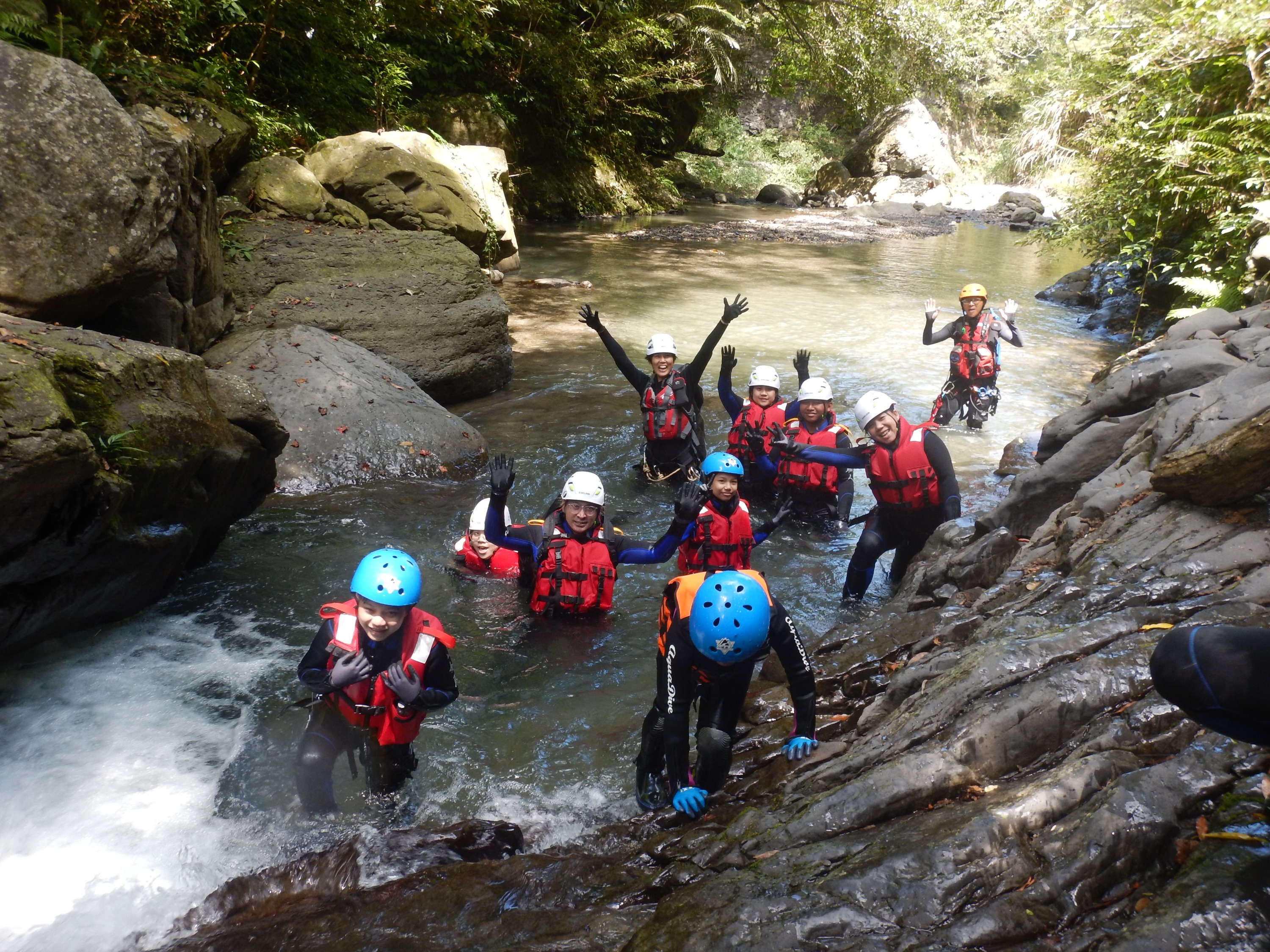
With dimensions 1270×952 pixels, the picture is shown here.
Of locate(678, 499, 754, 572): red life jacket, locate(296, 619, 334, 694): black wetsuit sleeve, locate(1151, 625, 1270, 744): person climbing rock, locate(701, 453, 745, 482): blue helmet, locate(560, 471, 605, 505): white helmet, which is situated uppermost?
locate(1151, 625, 1270, 744): person climbing rock

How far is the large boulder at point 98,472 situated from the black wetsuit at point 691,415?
3708 millimetres

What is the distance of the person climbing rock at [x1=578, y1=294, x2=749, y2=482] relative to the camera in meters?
8.72

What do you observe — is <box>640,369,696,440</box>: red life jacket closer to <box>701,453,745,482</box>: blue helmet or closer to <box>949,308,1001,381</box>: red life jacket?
<box>701,453,745,482</box>: blue helmet

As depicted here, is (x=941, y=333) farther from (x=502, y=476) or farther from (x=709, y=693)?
(x=709, y=693)

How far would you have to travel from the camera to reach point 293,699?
5.69 m

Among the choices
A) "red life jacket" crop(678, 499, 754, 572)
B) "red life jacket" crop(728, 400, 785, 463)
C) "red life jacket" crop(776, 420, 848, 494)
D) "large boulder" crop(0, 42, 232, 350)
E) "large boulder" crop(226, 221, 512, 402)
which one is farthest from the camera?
"large boulder" crop(226, 221, 512, 402)

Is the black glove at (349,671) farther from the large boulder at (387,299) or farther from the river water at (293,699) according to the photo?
the large boulder at (387,299)

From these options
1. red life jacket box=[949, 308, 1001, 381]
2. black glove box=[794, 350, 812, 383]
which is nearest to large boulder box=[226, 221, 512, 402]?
black glove box=[794, 350, 812, 383]

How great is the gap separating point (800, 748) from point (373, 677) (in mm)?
2154

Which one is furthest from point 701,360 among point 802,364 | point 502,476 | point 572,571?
point 502,476

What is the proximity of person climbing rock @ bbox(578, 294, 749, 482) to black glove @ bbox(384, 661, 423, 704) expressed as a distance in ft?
16.4

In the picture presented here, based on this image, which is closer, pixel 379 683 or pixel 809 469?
pixel 379 683

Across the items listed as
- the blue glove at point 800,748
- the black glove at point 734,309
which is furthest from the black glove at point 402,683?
the black glove at point 734,309

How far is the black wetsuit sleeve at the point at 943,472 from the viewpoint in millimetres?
7086
